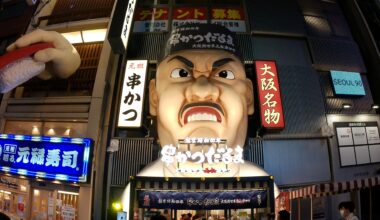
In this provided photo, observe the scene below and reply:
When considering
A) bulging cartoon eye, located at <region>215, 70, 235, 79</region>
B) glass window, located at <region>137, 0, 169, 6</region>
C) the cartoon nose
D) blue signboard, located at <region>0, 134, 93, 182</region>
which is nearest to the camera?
the cartoon nose

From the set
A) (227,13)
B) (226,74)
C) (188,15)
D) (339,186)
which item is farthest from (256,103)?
(339,186)

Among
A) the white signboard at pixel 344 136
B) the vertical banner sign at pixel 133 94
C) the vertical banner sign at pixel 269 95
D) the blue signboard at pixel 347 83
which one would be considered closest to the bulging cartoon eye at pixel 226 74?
the vertical banner sign at pixel 269 95

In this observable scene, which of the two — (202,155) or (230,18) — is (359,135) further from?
(202,155)

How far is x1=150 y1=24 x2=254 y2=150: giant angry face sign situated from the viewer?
8570mm

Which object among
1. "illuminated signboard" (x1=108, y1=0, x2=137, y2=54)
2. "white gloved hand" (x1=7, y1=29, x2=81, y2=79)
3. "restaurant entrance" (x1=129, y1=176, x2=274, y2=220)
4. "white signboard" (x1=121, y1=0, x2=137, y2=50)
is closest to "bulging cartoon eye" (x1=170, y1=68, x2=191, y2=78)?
"illuminated signboard" (x1=108, y1=0, x2=137, y2=54)

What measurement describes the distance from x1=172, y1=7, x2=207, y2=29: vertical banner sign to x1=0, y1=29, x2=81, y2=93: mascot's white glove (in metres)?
5.18

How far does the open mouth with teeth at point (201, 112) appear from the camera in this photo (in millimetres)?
8562

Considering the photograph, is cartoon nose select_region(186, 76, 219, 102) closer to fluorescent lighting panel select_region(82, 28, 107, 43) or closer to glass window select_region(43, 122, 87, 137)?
glass window select_region(43, 122, 87, 137)

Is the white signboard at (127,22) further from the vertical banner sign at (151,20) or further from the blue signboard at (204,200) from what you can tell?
the blue signboard at (204,200)

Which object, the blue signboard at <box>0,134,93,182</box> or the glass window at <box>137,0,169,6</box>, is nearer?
the blue signboard at <box>0,134,93,182</box>

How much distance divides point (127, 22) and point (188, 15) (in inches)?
136

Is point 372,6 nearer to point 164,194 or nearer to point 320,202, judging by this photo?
point 320,202

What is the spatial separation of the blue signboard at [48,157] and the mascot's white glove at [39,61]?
110 inches

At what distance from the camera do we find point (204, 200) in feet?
28.4
